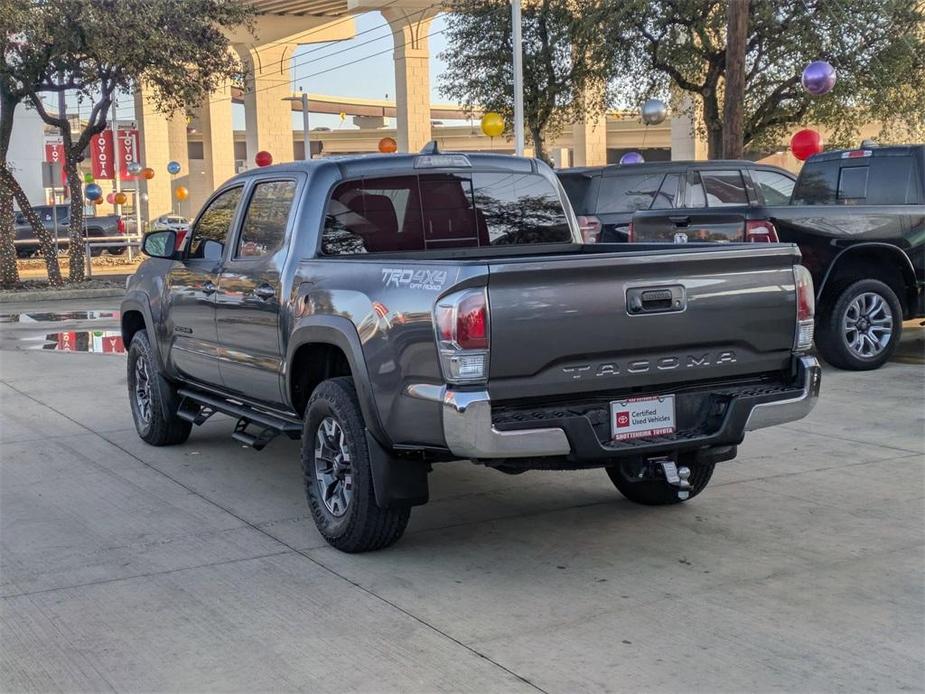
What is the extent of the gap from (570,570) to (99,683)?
7.27ft

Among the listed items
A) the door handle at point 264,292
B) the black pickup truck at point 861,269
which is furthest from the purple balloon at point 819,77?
the door handle at point 264,292

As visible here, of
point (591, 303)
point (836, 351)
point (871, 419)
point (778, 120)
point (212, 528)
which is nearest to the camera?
point (591, 303)

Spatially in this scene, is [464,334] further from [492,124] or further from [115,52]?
[492,124]

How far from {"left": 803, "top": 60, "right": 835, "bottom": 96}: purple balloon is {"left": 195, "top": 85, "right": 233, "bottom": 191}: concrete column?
4241cm

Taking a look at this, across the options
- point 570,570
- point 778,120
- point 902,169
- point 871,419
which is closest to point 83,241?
point 778,120

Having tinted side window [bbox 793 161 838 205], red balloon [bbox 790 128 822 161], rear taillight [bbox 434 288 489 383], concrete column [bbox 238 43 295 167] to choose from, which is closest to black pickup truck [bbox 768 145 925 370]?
tinted side window [bbox 793 161 838 205]

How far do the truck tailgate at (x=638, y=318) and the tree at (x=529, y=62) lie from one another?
22640 millimetres

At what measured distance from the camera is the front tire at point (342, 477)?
5562 mm

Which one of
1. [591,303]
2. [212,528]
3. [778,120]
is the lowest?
[212,528]

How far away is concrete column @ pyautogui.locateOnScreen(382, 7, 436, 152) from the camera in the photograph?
42.7 metres

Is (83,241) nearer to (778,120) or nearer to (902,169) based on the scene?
(778,120)

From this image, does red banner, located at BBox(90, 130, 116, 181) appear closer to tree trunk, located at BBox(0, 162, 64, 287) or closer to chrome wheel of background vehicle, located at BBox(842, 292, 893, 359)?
tree trunk, located at BBox(0, 162, 64, 287)

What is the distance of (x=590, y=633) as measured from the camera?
4.67 metres

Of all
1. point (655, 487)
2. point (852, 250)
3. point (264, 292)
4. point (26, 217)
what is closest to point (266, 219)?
point (264, 292)
